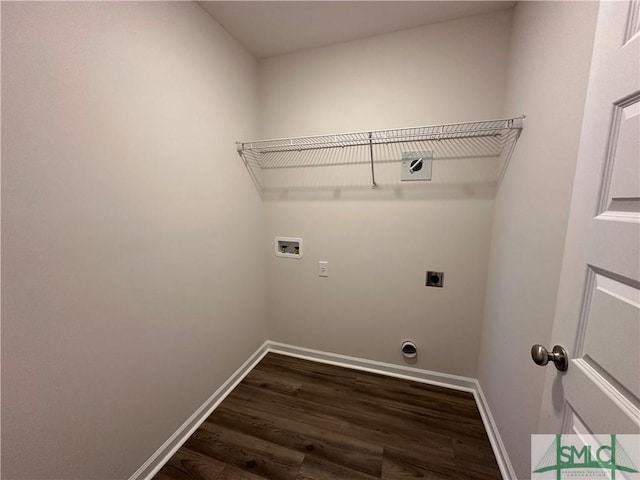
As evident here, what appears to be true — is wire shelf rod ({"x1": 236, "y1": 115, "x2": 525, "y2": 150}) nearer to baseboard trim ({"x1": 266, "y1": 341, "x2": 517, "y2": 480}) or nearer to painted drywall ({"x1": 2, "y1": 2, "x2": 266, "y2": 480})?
painted drywall ({"x1": 2, "y1": 2, "x2": 266, "y2": 480})

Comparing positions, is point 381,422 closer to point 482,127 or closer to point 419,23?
point 482,127

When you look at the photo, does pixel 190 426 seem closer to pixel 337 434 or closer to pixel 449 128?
pixel 337 434

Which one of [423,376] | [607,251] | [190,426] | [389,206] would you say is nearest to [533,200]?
[607,251]

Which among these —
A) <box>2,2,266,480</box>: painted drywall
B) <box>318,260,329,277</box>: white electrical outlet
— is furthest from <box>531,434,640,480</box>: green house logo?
<box>2,2,266,480</box>: painted drywall

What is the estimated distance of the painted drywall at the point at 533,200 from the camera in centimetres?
88

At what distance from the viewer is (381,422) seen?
1591 millimetres

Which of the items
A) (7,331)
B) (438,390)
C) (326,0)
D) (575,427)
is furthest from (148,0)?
(438,390)

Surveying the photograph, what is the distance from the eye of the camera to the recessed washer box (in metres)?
2.10

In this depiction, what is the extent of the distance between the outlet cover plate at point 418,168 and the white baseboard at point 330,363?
58.4 inches

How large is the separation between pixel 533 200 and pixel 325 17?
61.1 inches

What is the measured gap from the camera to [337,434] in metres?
1.51

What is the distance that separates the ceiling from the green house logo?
1972 millimetres

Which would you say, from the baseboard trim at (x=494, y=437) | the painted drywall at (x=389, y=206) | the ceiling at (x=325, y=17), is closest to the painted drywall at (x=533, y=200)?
the baseboard trim at (x=494, y=437)

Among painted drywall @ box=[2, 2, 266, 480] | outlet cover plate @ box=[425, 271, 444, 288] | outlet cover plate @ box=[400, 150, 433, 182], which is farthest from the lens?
outlet cover plate @ box=[425, 271, 444, 288]
